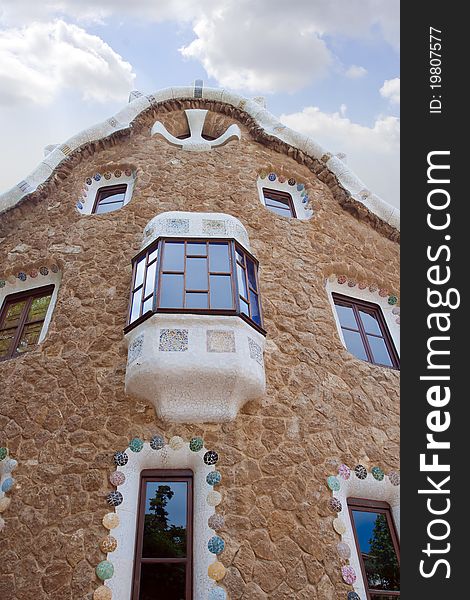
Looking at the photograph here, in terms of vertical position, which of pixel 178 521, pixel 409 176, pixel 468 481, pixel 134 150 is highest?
pixel 134 150

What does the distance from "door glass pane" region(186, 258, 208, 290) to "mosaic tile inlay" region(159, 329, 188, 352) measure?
58 centimetres

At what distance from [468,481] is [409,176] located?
7.83 ft

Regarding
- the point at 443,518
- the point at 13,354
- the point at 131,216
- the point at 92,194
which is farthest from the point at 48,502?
the point at 92,194

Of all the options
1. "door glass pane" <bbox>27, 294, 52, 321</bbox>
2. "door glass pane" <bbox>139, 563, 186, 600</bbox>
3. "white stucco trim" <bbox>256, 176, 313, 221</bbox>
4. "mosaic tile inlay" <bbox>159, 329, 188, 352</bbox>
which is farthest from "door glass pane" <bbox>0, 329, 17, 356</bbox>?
"white stucco trim" <bbox>256, 176, 313, 221</bbox>

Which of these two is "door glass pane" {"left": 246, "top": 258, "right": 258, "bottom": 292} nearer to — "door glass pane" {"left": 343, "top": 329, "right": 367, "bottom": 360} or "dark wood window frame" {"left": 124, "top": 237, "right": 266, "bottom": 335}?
"dark wood window frame" {"left": 124, "top": 237, "right": 266, "bottom": 335}

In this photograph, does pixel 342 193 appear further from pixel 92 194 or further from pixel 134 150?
pixel 92 194

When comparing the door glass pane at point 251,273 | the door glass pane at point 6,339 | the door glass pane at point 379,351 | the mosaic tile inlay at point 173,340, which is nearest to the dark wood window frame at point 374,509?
the door glass pane at point 379,351

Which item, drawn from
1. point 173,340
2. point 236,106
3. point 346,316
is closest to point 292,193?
point 236,106

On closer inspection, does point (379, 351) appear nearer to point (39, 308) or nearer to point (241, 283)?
point (241, 283)

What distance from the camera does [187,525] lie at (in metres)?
4.09

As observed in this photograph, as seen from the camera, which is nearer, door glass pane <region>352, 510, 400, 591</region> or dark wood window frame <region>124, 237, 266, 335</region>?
door glass pane <region>352, 510, 400, 591</region>

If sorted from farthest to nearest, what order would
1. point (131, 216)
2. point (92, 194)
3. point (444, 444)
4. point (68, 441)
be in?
1. point (92, 194)
2. point (131, 216)
3. point (68, 441)
4. point (444, 444)

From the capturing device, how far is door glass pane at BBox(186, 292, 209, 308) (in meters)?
4.89

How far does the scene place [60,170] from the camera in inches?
297
